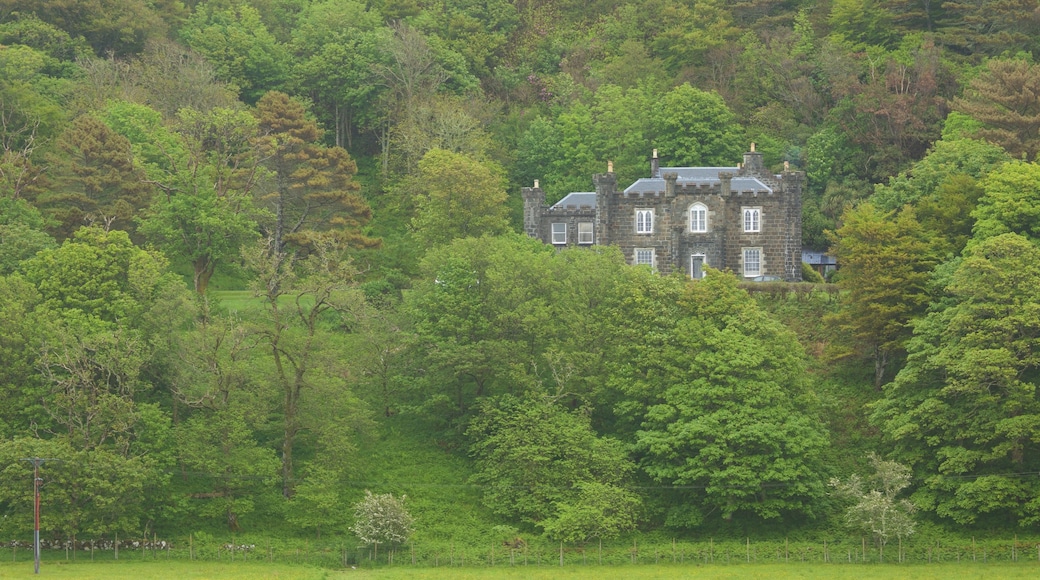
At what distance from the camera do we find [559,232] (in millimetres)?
99312

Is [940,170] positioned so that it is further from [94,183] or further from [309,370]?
[94,183]

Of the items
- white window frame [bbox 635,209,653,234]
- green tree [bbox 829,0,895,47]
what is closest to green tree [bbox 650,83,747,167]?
white window frame [bbox 635,209,653,234]

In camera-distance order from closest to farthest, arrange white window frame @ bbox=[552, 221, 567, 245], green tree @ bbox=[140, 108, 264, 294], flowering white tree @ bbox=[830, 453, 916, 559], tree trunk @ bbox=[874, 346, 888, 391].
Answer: flowering white tree @ bbox=[830, 453, 916, 559]
tree trunk @ bbox=[874, 346, 888, 391]
green tree @ bbox=[140, 108, 264, 294]
white window frame @ bbox=[552, 221, 567, 245]

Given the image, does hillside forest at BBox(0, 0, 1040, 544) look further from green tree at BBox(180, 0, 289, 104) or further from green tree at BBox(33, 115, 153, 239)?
green tree at BBox(180, 0, 289, 104)

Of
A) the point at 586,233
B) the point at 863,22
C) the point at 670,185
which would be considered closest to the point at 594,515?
the point at 586,233

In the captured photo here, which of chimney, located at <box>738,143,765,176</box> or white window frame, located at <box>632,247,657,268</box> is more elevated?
chimney, located at <box>738,143,765,176</box>

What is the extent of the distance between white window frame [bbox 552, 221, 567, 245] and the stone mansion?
210 mm

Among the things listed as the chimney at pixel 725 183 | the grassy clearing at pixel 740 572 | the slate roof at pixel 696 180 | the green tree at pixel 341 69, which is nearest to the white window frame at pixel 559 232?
the slate roof at pixel 696 180

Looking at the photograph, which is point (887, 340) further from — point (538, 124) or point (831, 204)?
point (538, 124)

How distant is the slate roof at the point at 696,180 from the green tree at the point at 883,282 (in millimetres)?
14739

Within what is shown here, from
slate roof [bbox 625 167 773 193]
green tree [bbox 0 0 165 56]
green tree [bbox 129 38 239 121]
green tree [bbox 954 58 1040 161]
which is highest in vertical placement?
green tree [bbox 0 0 165 56]

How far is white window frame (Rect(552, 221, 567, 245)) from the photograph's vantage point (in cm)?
9912

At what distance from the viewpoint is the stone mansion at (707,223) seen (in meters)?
96.7

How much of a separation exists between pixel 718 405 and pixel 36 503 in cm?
2816
